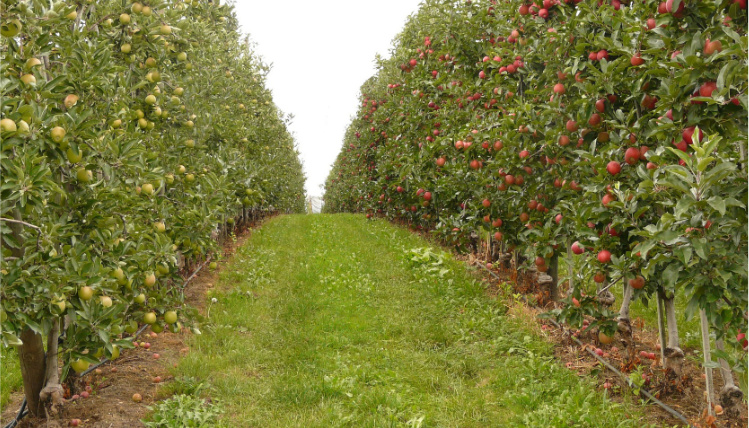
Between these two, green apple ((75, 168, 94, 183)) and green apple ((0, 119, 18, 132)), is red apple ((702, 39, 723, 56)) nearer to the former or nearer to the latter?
green apple ((0, 119, 18, 132))

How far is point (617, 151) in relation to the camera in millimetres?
3936

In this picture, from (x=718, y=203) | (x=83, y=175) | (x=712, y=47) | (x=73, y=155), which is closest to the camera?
(x=718, y=203)

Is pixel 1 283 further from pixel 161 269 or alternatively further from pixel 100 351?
pixel 161 269

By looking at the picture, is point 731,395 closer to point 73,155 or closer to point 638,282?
point 638,282

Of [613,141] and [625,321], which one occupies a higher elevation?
[613,141]

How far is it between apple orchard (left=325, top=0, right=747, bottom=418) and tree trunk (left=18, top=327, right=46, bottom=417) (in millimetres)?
3934

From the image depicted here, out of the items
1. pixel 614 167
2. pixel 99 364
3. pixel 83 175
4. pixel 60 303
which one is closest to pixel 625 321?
pixel 614 167

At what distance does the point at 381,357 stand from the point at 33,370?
303 centimetres

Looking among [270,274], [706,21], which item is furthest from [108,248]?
[270,274]

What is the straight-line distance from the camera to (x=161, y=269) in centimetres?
462

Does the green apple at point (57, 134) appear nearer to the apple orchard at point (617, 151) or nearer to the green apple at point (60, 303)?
the green apple at point (60, 303)

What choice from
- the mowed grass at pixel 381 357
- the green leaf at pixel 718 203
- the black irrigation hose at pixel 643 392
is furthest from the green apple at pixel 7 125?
the black irrigation hose at pixel 643 392

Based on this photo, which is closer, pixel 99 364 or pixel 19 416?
pixel 19 416

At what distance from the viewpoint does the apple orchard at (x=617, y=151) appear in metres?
2.89
